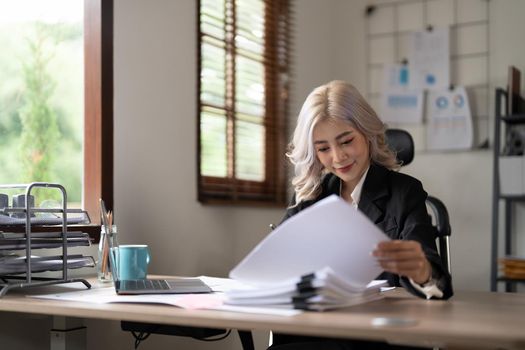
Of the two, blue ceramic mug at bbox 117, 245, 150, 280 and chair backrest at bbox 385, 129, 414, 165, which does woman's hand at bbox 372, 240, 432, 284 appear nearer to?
blue ceramic mug at bbox 117, 245, 150, 280

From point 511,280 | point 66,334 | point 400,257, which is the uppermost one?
point 400,257

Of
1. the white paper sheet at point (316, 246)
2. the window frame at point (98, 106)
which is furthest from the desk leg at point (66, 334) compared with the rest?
the window frame at point (98, 106)

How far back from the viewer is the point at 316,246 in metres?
1.28

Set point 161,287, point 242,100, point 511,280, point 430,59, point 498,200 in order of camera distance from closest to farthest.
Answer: point 161,287, point 242,100, point 511,280, point 498,200, point 430,59

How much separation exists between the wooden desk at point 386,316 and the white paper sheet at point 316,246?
91 mm

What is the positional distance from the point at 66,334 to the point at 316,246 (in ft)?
2.28

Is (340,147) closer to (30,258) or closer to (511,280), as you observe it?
(30,258)

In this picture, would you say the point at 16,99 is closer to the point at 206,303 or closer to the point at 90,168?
the point at 90,168

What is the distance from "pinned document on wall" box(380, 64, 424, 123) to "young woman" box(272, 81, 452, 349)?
195 centimetres

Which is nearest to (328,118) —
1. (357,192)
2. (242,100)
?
(357,192)

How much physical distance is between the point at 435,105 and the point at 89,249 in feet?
7.32

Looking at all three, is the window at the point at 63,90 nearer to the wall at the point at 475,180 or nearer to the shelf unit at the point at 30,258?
the shelf unit at the point at 30,258

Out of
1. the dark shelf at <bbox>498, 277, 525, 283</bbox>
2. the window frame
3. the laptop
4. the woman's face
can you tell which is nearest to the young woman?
the woman's face

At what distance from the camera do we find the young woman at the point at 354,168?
177 cm
